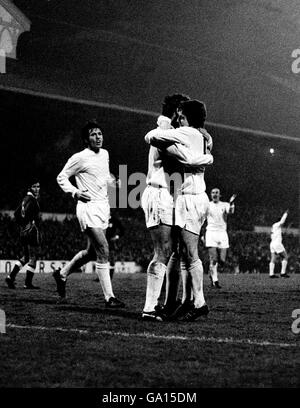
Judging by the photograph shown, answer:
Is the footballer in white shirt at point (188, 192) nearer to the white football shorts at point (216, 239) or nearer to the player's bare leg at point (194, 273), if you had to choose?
the player's bare leg at point (194, 273)

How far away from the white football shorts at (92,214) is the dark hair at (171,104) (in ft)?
5.62

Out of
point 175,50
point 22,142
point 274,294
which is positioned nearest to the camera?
point 274,294

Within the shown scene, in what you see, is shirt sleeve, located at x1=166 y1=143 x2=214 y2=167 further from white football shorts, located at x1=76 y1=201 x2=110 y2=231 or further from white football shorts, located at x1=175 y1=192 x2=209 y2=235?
white football shorts, located at x1=76 y1=201 x2=110 y2=231

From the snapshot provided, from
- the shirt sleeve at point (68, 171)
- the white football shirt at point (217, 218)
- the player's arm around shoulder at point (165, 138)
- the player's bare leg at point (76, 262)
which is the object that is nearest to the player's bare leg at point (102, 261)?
the player's bare leg at point (76, 262)

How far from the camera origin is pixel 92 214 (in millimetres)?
8211

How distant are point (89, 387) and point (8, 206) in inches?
917

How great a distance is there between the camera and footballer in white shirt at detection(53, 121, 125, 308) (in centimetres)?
817

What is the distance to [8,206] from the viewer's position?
26.4 meters

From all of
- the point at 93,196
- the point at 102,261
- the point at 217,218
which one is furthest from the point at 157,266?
the point at 217,218

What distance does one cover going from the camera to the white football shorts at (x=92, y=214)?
819 centimetres

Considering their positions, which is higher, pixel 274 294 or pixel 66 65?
pixel 66 65
